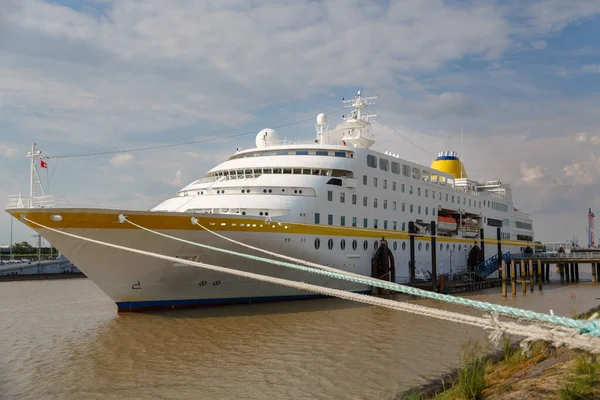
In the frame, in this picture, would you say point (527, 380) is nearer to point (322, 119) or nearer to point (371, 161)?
point (371, 161)

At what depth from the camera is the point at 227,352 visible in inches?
556

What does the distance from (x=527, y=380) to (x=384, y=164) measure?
67.1ft

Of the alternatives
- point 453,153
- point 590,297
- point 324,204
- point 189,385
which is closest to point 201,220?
point 324,204

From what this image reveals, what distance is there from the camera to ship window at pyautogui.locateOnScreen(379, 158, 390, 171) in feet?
90.5

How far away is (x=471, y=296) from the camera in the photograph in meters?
28.6

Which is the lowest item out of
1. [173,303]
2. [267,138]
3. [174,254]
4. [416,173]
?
[173,303]

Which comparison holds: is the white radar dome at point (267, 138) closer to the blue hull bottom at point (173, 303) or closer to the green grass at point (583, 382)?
the blue hull bottom at point (173, 303)

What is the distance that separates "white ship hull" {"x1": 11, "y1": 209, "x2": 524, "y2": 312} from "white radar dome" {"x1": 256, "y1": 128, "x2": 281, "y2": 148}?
657 centimetres

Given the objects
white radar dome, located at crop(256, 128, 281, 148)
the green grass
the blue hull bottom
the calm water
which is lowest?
the calm water

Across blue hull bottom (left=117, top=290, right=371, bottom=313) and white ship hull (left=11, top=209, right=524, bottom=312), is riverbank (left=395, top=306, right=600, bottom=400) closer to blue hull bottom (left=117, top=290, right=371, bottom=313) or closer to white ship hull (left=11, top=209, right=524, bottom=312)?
white ship hull (left=11, top=209, right=524, bottom=312)

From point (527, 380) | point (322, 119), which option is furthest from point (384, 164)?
point (527, 380)

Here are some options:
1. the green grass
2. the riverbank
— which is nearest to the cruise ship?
the riverbank

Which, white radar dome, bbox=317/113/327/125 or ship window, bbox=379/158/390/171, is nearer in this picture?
ship window, bbox=379/158/390/171

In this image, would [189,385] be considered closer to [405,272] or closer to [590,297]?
[405,272]
